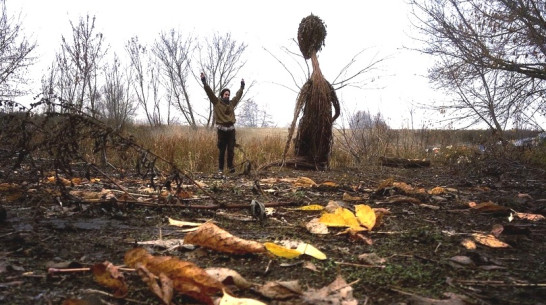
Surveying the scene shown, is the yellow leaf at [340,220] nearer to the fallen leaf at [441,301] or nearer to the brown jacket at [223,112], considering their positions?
the fallen leaf at [441,301]

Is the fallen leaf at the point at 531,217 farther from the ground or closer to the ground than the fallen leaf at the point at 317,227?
closer to the ground

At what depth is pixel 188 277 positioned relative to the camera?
0.95 m

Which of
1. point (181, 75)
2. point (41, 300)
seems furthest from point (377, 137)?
point (181, 75)

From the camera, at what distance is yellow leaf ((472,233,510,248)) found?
1531 mm

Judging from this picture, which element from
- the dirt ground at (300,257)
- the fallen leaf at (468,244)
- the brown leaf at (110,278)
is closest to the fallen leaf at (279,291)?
the dirt ground at (300,257)

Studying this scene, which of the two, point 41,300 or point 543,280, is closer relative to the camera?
point 41,300

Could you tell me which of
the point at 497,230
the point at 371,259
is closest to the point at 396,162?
the point at 497,230

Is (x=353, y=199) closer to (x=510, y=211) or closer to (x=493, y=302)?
(x=510, y=211)

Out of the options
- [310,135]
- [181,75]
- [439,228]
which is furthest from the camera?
[181,75]

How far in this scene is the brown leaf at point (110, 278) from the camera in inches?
37.8

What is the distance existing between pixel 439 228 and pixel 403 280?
883 millimetres

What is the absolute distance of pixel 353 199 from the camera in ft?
9.09

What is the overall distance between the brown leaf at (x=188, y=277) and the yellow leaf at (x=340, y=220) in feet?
3.08

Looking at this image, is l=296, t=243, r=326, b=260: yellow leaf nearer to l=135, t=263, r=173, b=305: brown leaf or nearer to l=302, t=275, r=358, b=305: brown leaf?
l=302, t=275, r=358, b=305: brown leaf
